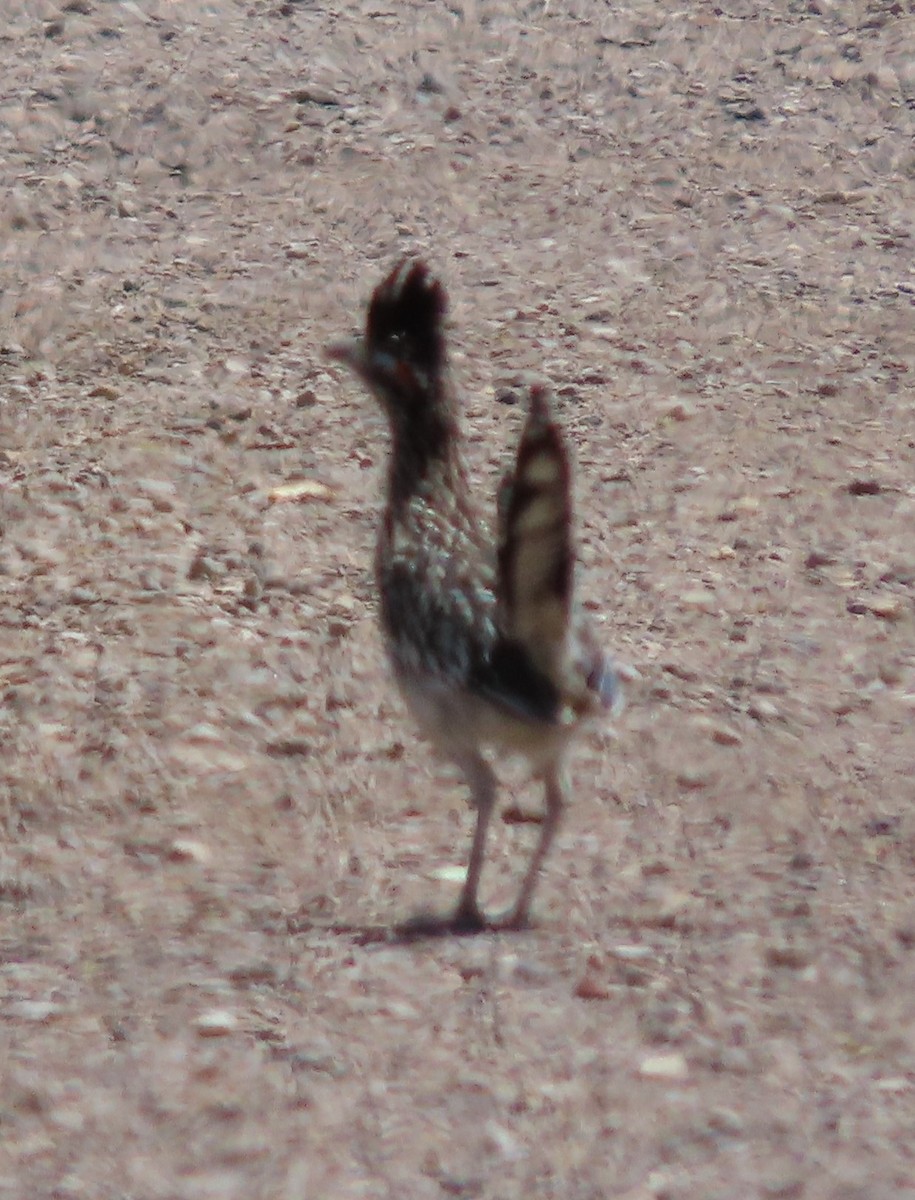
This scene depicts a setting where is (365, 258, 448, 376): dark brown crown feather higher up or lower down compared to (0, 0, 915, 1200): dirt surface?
higher up

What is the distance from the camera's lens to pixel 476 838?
516 centimetres

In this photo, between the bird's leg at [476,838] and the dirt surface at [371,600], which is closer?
the dirt surface at [371,600]

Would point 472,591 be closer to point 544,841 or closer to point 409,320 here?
point 544,841

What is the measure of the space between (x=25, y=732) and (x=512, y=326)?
3.41m

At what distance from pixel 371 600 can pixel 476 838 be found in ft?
5.57

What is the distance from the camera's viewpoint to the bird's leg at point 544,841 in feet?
16.9

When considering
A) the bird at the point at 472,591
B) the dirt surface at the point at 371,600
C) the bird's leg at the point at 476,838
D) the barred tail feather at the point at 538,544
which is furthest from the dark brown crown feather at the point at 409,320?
the dirt surface at the point at 371,600

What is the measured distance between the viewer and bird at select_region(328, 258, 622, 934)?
4.48m

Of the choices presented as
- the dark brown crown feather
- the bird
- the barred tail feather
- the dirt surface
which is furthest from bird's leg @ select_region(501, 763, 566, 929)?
the dark brown crown feather

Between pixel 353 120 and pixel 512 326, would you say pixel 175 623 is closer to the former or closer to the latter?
pixel 512 326

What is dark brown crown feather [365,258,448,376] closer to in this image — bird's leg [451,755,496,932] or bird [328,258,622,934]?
bird [328,258,622,934]

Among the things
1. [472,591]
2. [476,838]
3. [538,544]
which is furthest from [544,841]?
[538,544]

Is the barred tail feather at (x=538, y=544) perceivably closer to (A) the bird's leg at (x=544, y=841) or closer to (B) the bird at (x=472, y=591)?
Result: (B) the bird at (x=472, y=591)

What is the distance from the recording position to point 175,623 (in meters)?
6.41
